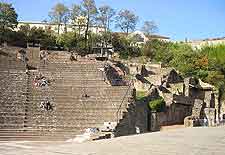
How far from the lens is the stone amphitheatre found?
19.7 metres

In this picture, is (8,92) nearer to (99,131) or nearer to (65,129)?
(65,129)

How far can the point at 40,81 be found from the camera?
25375mm

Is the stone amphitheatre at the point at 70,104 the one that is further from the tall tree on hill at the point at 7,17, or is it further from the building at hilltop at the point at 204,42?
the building at hilltop at the point at 204,42

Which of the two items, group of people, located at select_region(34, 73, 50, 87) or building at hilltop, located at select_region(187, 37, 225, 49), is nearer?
group of people, located at select_region(34, 73, 50, 87)

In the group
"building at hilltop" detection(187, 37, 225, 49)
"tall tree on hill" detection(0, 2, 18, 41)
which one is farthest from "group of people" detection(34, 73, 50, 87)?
"building at hilltop" detection(187, 37, 225, 49)

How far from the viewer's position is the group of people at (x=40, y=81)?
2502 cm

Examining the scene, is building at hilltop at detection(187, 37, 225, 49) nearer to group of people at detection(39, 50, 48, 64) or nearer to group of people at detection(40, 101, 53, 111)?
group of people at detection(39, 50, 48, 64)

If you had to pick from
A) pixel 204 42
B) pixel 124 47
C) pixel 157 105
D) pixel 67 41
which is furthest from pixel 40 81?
pixel 204 42

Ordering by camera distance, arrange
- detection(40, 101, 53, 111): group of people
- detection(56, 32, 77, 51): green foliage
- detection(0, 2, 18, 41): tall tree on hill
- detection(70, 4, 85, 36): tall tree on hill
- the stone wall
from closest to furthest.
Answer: the stone wall < detection(40, 101, 53, 111): group of people < detection(0, 2, 18, 41): tall tree on hill < detection(56, 32, 77, 51): green foliage < detection(70, 4, 85, 36): tall tree on hill

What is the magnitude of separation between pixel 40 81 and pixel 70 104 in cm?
370

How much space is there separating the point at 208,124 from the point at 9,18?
101 ft

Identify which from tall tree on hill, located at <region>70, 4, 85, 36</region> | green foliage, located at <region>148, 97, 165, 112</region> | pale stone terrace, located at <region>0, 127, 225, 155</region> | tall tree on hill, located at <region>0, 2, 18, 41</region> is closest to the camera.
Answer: pale stone terrace, located at <region>0, 127, 225, 155</region>

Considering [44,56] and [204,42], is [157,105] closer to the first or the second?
[44,56]

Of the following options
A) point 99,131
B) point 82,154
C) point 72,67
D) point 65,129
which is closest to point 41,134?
point 65,129
